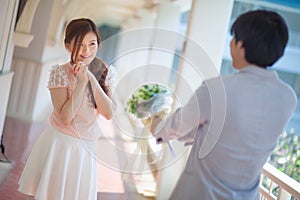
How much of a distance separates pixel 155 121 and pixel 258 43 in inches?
19.9

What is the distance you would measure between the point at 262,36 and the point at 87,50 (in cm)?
78

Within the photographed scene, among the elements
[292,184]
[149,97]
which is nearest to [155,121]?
[149,97]

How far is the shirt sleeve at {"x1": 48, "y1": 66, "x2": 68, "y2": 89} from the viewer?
233cm

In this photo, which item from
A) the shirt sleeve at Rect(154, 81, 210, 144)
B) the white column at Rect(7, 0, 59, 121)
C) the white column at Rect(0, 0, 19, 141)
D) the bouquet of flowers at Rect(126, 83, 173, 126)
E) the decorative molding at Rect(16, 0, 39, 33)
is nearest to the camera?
the shirt sleeve at Rect(154, 81, 210, 144)

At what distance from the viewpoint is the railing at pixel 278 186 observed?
9.07ft

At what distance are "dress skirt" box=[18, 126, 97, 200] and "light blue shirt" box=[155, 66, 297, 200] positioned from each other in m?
0.66

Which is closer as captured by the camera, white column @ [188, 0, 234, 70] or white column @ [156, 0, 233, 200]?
white column @ [156, 0, 233, 200]

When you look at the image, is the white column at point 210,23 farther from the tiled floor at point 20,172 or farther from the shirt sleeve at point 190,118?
the shirt sleeve at point 190,118

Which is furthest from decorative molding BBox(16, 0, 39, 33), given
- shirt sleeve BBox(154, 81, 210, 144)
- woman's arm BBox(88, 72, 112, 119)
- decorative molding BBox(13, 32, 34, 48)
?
shirt sleeve BBox(154, 81, 210, 144)

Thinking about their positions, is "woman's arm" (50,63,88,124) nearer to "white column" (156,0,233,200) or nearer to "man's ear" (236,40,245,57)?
"white column" (156,0,233,200)

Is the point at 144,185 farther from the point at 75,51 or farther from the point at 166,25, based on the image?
the point at 166,25

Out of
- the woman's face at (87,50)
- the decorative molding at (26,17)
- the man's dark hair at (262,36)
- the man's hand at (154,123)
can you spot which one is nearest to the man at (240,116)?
the man's dark hair at (262,36)

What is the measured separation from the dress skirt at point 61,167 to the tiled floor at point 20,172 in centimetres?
10

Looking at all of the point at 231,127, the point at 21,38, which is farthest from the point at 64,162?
the point at 21,38
